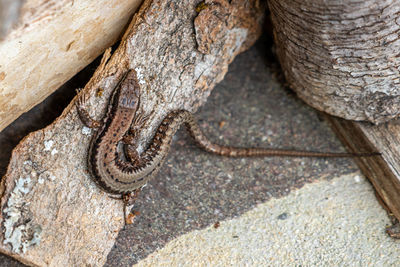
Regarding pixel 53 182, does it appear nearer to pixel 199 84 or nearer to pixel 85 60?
pixel 85 60

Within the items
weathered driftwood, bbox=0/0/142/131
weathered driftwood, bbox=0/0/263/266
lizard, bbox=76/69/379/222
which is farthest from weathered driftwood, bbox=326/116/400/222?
weathered driftwood, bbox=0/0/142/131

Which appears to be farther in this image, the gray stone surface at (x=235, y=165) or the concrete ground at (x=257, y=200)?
the gray stone surface at (x=235, y=165)

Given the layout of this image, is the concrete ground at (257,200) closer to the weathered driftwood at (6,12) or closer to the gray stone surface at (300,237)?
the gray stone surface at (300,237)

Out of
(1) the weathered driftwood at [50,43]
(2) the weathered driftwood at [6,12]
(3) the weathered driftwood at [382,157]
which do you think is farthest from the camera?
(3) the weathered driftwood at [382,157]

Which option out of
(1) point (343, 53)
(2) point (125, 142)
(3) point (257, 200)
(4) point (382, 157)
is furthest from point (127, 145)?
(4) point (382, 157)

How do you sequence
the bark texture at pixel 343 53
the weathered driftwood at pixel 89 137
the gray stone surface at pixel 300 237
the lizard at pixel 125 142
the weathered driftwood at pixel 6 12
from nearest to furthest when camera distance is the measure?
the weathered driftwood at pixel 6 12, the bark texture at pixel 343 53, the weathered driftwood at pixel 89 137, the lizard at pixel 125 142, the gray stone surface at pixel 300 237

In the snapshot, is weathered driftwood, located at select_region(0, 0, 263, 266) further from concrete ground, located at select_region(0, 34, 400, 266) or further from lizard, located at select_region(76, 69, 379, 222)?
concrete ground, located at select_region(0, 34, 400, 266)

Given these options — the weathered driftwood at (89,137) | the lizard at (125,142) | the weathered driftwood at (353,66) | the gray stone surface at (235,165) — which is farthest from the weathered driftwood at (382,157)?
the weathered driftwood at (89,137)
